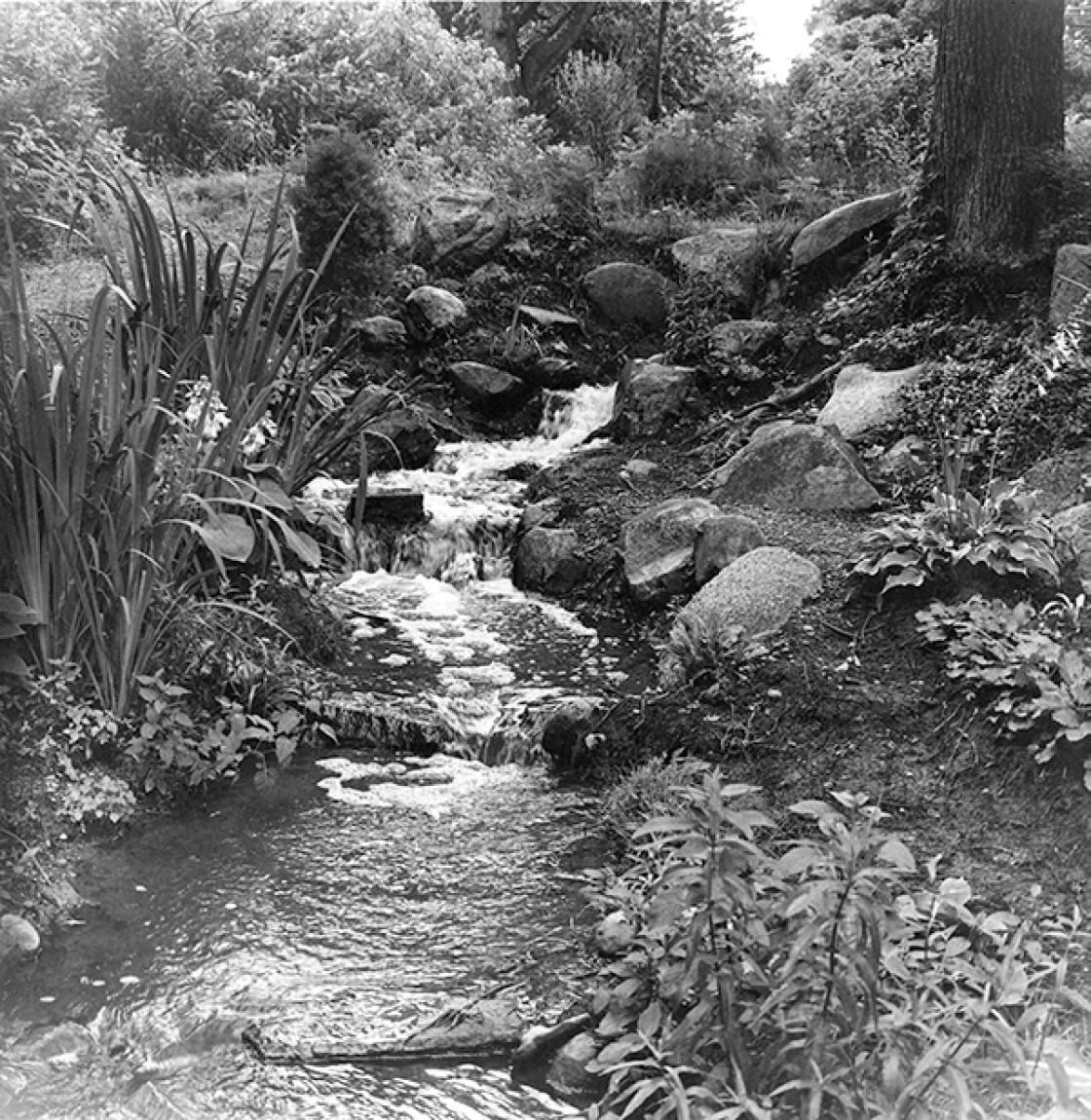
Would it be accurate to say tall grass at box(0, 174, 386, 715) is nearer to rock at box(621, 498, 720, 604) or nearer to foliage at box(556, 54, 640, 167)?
rock at box(621, 498, 720, 604)

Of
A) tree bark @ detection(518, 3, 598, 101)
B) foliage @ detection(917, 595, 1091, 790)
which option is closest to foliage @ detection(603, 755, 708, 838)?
foliage @ detection(917, 595, 1091, 790)

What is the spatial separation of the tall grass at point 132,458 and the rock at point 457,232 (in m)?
6.82

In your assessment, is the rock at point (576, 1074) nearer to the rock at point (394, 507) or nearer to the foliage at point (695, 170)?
the rock at point (394, 507)

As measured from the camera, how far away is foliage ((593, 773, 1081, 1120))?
208 centimetres

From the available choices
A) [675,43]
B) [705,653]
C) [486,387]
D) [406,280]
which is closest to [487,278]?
[406,280]

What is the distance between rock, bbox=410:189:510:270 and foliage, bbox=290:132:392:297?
7.09 feet

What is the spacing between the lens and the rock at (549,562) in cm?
664

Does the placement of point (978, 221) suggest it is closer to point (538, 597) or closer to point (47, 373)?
point (538, 597)

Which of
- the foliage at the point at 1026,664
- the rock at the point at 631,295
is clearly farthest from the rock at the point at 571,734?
the rock at the point at 631,295

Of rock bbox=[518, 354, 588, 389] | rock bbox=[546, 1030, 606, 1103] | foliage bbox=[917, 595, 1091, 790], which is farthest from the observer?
rock bbox=[518, 354, 588, 389]

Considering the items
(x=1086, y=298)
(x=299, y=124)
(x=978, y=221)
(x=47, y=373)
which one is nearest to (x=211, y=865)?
→ (x=47, y=373)

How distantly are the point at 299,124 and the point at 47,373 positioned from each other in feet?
44.3

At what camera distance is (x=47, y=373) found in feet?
12.1

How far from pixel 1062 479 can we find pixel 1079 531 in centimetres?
97
